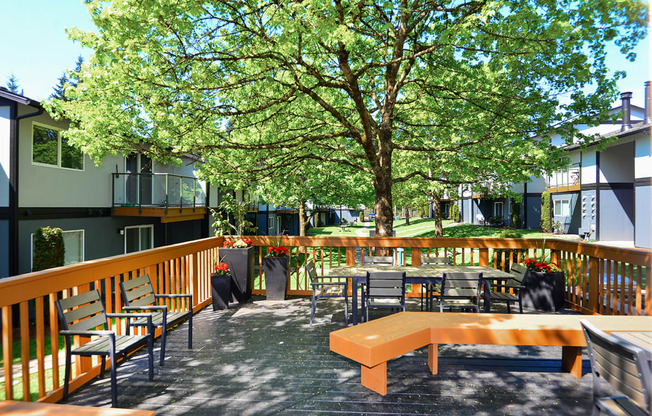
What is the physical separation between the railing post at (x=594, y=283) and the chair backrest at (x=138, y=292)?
21.5 feet

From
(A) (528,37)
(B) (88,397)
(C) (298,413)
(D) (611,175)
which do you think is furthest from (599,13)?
(D) (611,175)

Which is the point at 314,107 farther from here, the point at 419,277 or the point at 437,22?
the point at 419,277

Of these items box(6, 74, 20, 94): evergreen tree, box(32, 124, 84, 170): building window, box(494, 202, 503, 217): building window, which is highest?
box(6, 74, 20, 94): evergreen tree

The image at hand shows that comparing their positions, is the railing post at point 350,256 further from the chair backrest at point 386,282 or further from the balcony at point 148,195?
the balcony at point 148,195

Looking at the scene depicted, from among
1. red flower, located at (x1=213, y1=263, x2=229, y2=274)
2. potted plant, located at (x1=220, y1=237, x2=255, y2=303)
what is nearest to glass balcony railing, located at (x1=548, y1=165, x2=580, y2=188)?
potted plant, located at (x1=220, y1=237, x2=255, y2=303)

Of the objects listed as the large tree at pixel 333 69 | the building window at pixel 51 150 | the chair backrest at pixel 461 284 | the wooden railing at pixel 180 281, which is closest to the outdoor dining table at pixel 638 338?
the wooden railing at pixel 180 281

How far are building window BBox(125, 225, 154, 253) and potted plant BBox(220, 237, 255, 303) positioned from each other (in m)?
7.92

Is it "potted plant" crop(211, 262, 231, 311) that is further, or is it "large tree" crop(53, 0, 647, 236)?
"potted plant" crop(211, 262, 231, 311)

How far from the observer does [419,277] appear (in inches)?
198

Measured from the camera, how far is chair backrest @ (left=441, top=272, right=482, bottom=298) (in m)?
4.88

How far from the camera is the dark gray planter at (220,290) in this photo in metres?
6.20

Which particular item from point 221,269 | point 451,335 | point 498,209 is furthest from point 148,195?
point 498,209

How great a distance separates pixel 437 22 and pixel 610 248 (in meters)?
4.60

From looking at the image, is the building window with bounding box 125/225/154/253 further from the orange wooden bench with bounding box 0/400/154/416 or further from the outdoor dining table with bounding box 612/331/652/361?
the outdoor dining table with bounding box 612/331/652/361
